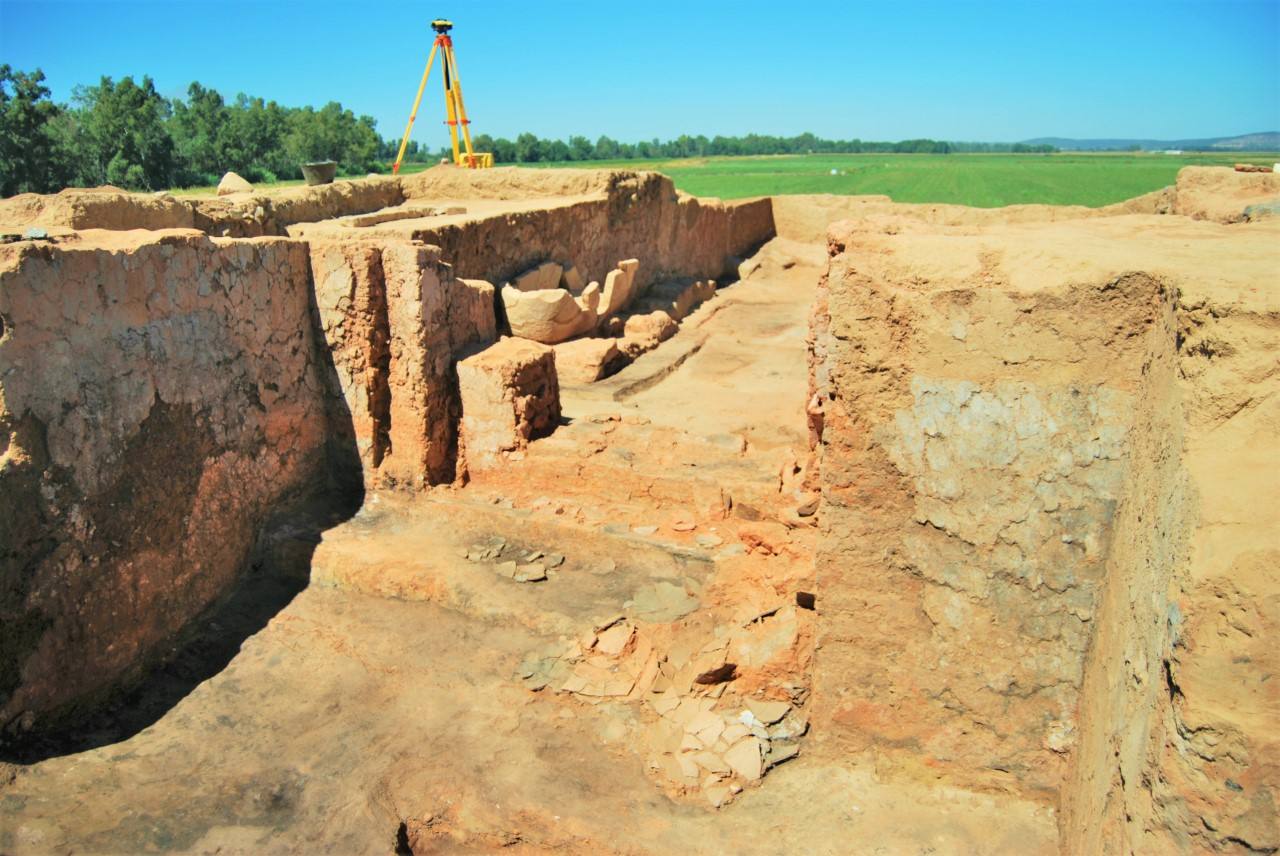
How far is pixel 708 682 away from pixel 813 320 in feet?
6.78

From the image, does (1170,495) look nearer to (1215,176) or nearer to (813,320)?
(813,320)

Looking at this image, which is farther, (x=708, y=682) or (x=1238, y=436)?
(x=708, y=682)

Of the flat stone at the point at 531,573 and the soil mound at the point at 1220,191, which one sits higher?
the soil mound at the point at 1220,191

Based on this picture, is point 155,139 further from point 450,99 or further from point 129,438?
point 129,438

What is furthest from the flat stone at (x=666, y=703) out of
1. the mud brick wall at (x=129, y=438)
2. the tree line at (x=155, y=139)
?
the tree line at (x=155, y=139)

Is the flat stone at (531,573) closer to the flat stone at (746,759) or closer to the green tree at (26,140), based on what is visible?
the flat stone at (746,759)

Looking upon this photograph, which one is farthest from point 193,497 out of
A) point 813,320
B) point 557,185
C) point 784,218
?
point 784,218

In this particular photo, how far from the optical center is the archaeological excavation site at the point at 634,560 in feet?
8.16

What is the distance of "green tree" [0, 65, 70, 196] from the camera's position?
20.0m

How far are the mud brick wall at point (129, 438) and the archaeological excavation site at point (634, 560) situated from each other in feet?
0.07

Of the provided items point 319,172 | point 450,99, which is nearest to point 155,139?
point 450,99

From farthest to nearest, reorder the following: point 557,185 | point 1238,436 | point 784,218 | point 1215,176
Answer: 1. point 784,218
2. point 557,185
3. point 1215,176
4. point 1238,436

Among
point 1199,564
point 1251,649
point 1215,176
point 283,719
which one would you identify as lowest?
point 283,719

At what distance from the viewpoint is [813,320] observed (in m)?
4.99
